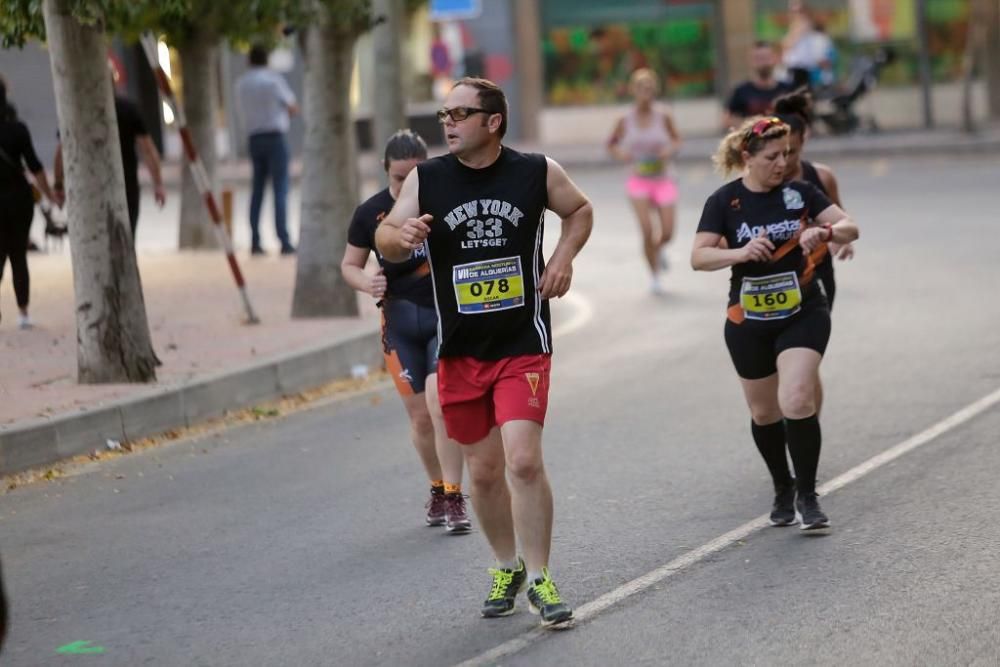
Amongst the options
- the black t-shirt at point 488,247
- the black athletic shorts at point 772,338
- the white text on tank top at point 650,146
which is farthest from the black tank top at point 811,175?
the white text on tank top at point 650,146

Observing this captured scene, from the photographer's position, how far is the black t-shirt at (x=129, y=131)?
47.8 ft

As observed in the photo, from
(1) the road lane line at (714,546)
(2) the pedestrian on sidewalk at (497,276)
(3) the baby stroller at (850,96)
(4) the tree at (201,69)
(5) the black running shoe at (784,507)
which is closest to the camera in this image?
(1) the road lane line at (714,546)

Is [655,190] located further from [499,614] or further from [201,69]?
[499,614]

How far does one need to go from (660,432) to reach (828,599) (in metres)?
3.76

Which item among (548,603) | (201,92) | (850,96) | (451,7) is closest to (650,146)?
(201,92)

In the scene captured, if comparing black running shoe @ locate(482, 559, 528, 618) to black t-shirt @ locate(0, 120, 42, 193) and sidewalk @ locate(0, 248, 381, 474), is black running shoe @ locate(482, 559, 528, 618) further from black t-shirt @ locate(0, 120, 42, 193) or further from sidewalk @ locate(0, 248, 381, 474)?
black t-shirt @ locate(0, 120, 42, 193)

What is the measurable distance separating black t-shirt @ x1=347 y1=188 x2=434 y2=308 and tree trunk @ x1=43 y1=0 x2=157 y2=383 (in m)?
3.70

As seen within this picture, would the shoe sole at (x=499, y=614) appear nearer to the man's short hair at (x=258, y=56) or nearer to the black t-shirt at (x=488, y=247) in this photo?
the black t-shirt at (x=488, y=247)

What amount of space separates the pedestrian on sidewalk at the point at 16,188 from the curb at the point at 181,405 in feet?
8.39

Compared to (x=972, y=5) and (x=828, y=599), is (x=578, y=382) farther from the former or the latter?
(x=972, y=5)

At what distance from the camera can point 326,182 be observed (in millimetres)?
14914

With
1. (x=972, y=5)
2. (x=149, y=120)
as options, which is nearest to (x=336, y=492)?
(x=972, y=5)

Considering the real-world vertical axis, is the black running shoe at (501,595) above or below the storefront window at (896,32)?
below

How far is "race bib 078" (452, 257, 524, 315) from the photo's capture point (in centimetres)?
651
